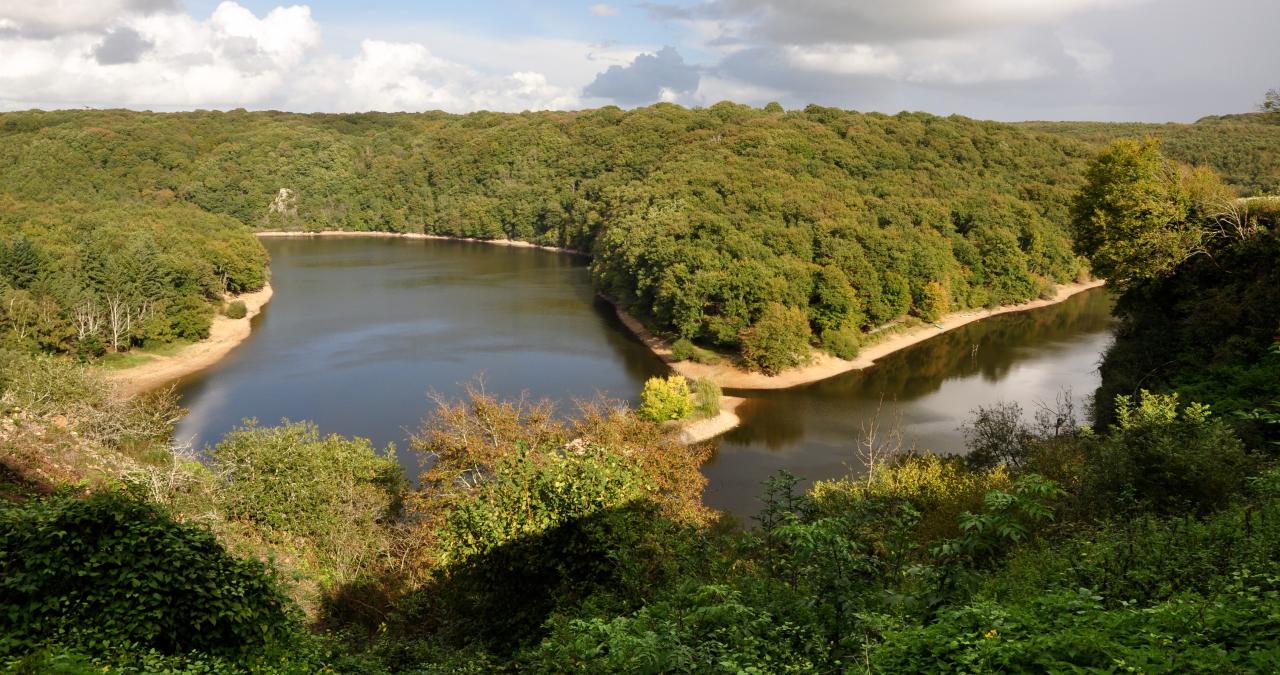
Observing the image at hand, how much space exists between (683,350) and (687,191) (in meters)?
21.5

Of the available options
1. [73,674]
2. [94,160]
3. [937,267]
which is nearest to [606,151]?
[937,267]

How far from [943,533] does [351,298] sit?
56126 mm

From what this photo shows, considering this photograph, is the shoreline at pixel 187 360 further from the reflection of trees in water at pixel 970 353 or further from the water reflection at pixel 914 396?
the reflection of trees in water at pixel 970 353

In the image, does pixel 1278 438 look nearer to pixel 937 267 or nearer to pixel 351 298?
pixel 937 267

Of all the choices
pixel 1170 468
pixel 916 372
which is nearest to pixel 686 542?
pixel 1170 468

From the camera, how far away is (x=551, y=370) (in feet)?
136

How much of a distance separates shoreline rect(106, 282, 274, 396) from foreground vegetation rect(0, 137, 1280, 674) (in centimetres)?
1543

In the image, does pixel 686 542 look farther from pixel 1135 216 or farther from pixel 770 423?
pixel 770 423

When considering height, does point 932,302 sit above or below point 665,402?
above

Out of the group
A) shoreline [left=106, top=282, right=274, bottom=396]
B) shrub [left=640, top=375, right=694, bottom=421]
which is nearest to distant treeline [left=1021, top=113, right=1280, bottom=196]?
shrub [left=640, top=375, right=694, bottom=421]

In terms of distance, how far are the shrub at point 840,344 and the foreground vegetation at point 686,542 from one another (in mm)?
20474

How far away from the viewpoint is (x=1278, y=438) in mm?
13875

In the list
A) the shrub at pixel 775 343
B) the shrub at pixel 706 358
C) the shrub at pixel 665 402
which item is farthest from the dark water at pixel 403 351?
the shrub at pixel 775 343

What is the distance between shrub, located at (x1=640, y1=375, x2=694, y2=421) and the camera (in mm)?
32219
